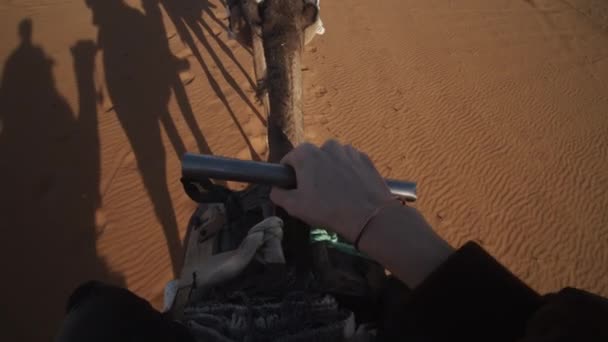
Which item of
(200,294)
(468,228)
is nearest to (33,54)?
(200,294)

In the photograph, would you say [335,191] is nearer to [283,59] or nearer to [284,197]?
[284,197]

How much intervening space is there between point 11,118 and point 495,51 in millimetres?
9802

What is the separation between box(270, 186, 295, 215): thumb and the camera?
88cm

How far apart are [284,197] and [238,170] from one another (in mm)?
143

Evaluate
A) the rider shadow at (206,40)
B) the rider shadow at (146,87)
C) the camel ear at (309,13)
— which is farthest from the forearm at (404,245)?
the rider shadow at (206,40)

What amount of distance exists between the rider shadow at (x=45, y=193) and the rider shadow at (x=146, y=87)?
1.68 feet

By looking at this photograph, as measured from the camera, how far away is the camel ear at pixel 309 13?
210cm

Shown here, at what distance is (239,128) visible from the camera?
544 cm

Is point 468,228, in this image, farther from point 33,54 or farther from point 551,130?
point 33,54

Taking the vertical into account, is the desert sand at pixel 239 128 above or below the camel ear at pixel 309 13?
below

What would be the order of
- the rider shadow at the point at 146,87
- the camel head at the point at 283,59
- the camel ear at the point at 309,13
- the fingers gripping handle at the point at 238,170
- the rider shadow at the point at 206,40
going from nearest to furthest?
the fingers gripping handle at the point at 238,170 < the camel head at the point at 283,59 < the camel ear at the point at 309,13 < the rider shadow at the point at 146,87 < the rider shadow at the point at 206,40

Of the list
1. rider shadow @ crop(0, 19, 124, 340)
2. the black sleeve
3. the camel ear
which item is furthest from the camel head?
rider shadow @ crop(0, 19, 124, 340)

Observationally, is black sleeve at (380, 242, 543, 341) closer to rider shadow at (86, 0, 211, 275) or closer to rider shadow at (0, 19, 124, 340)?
rider shadow at (86, 0, 211, 275)

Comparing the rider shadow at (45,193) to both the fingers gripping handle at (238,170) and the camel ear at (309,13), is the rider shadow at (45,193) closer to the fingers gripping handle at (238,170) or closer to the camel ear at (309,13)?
the camel ear at (309,13)
